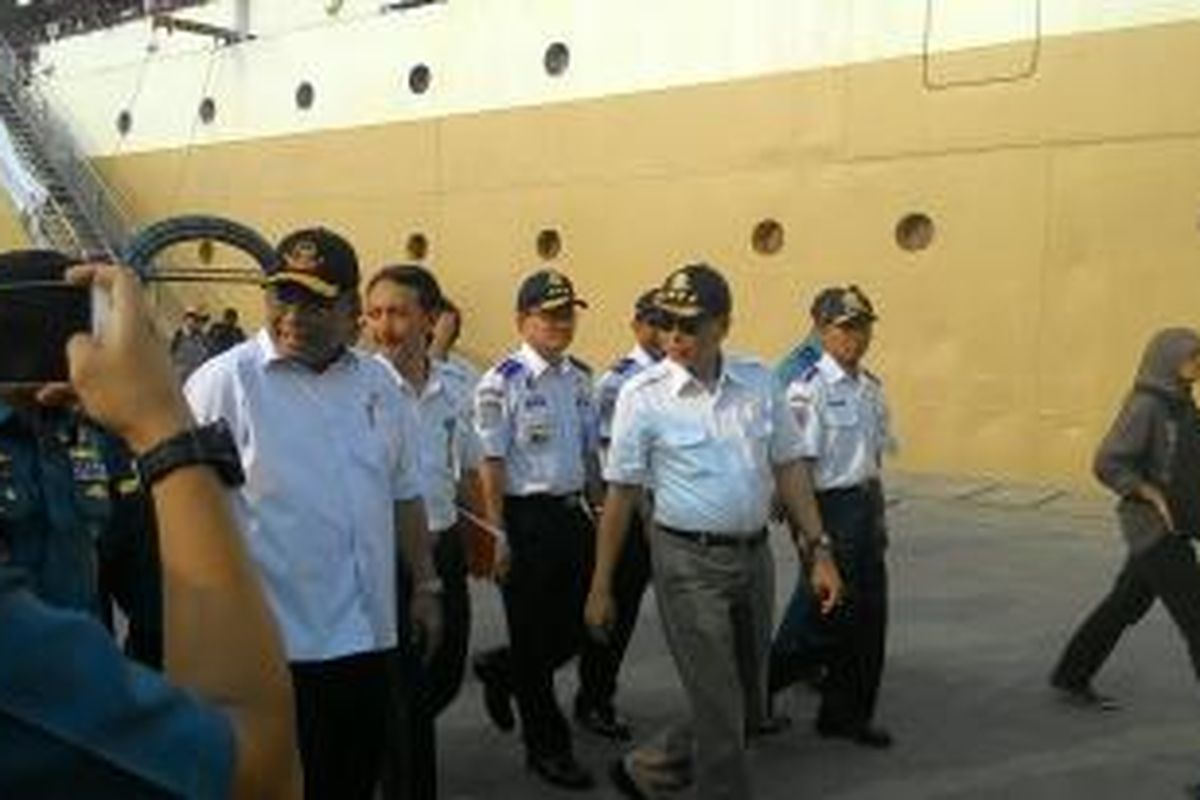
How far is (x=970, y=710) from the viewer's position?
660 centimetres

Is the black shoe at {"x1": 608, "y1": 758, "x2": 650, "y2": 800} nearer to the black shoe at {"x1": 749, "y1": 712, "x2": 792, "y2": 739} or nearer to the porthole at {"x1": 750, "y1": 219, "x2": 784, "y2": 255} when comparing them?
the black shoe at {"x1": 749, "y1": 712, "x2": 792, "y2": 739}

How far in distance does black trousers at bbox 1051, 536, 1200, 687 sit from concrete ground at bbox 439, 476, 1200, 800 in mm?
205

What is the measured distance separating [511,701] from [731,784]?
1735 mm

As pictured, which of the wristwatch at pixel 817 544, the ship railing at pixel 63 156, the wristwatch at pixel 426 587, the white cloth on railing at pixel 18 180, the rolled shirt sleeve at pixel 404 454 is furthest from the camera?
the ship railing at pixel 63 156

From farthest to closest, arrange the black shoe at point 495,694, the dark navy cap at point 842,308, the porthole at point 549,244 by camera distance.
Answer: the porthole at point 549,244 < the dark navy cap at point 842,308 < the black shoe at point 495,694

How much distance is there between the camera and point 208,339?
14.8m

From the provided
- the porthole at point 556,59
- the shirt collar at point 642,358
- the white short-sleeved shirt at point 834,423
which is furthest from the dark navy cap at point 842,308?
the porthole at point 556,59

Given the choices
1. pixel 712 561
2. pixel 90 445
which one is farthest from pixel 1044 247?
pixel 90 445

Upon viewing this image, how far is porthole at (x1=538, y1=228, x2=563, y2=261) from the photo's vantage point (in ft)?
49.8

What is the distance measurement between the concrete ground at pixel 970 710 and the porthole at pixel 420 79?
795cm

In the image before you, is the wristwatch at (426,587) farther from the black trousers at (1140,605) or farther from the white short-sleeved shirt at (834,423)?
the black trousers at (1140,605)

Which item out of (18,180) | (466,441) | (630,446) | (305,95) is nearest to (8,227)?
(18,180)

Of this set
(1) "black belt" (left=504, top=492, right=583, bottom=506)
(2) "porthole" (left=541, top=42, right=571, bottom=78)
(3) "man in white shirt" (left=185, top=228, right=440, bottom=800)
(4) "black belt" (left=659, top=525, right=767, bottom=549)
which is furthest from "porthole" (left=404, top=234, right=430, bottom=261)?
(3) "man in white shirt" (left=185, top=228, right=440, bottom=800)

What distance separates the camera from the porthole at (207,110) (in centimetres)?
1888
